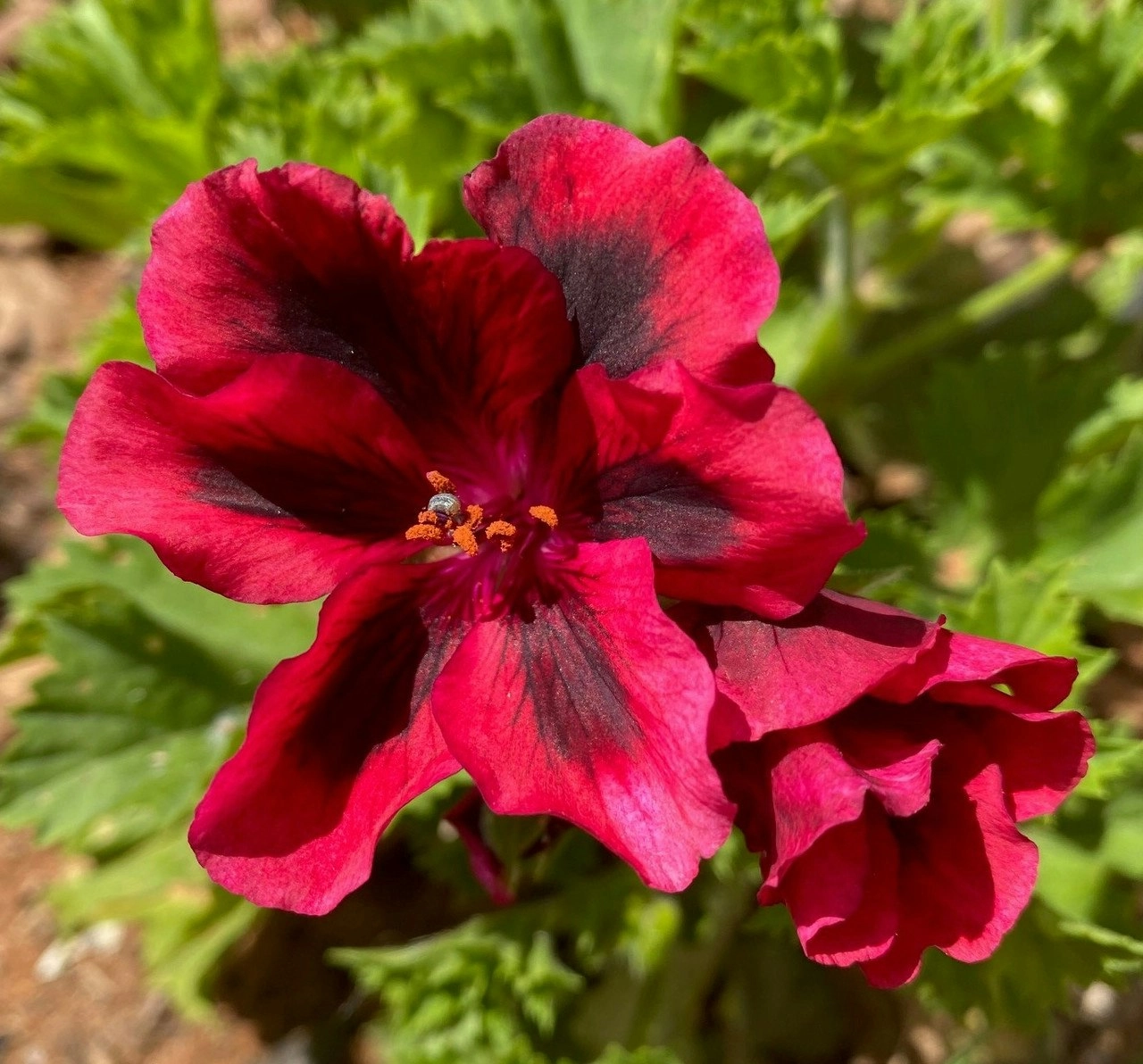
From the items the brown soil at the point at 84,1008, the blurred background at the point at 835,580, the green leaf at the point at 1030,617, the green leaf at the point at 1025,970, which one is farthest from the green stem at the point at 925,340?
the brown soil at the point at 84,1008

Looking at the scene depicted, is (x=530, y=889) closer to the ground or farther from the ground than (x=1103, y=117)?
closer to the ground

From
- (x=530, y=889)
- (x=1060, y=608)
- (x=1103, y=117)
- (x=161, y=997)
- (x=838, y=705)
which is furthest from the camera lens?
(x=161, y=997)

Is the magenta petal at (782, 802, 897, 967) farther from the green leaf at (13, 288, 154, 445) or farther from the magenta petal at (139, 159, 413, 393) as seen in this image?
the green leaf at (13, 288, 154, 445)

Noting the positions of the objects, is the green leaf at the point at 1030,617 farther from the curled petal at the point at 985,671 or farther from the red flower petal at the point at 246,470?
the red flower petal at the point at 246,470

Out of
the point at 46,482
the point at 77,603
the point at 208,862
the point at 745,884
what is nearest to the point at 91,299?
the point at 46,482

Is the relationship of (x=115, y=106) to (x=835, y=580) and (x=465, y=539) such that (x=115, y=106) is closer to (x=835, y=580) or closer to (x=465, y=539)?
(x=465, y=539)

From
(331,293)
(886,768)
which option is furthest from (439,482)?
(886,768)

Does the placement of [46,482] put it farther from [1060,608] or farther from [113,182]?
[1060,608]
